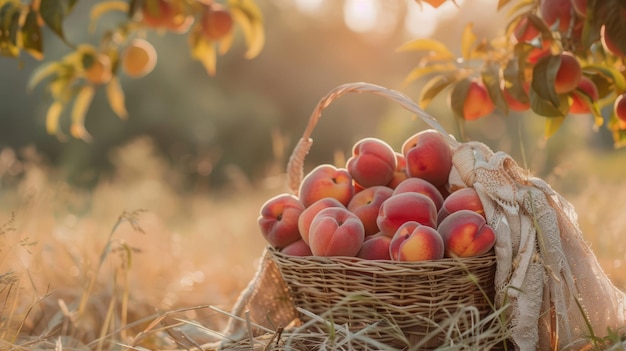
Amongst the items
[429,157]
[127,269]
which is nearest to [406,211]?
[429,157]

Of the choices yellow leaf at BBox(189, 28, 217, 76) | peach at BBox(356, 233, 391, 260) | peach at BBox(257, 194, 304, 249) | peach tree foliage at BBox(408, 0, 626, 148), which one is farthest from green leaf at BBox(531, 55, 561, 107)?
yellow leaf at BBox(189, 28, 217, 76)

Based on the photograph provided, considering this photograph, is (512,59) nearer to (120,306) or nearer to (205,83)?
(120,306)

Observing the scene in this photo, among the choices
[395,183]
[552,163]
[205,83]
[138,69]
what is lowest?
[395,183]

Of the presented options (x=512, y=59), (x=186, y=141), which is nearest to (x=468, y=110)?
(x=512, y=59)

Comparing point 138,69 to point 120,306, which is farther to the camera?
point 120,306

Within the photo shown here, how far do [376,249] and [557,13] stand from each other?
1.75 feet

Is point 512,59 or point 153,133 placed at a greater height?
point 153,133

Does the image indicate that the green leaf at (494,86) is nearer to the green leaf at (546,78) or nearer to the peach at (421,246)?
the green leaf at (546,78)

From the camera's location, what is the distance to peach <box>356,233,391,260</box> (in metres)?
1.14

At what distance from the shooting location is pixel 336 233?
1.10 meters

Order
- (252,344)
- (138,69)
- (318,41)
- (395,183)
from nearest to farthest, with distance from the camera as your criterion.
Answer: (252,344)
(395,183)
(138,69)
(318,41)

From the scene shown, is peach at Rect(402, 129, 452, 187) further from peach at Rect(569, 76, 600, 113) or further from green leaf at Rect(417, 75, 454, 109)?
peach at Rect(569, 76, 600, 113)

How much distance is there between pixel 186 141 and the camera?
26.1ft

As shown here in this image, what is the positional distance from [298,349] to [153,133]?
732 centimetres
